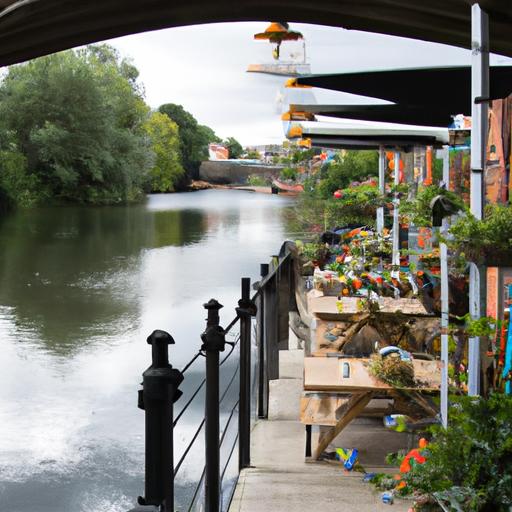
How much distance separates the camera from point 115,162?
44.5m

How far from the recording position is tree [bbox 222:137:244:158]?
90.1 m

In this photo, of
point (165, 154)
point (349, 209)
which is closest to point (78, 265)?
point (349, 209)

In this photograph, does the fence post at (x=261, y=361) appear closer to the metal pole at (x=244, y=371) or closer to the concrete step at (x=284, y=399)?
the concrete step at (x=284, y=399)

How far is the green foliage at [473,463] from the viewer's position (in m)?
2.55

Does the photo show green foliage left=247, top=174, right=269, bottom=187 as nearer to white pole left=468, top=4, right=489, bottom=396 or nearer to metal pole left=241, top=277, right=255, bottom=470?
metal pole left=241, top=277, right=255, bottom=470

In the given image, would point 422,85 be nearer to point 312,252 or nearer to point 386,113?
point 386,113

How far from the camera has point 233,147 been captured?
306ft

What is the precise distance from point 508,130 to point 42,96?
132ft

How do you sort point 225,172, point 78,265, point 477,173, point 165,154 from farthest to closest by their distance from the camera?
point 225,172 < point 165,154 < point 78,265 < point 477,173

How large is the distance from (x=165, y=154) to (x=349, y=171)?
55103 millimetres

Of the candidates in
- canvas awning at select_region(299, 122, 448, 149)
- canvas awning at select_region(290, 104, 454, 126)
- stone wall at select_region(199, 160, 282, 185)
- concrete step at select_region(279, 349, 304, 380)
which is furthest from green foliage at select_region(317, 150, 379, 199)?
stone wall at select_region(199, 160, 282, 185)

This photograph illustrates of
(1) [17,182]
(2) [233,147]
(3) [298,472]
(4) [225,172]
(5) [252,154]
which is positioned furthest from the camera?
(2) [233,147]

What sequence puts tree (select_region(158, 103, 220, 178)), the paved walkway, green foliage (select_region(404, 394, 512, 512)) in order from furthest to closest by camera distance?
tree (select_region(158, 103, 220, 178)) < the paved walkway < green foliage (select_region(404, 394, 512, 512))

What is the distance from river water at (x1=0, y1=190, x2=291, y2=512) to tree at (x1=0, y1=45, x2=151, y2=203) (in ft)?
24.7
